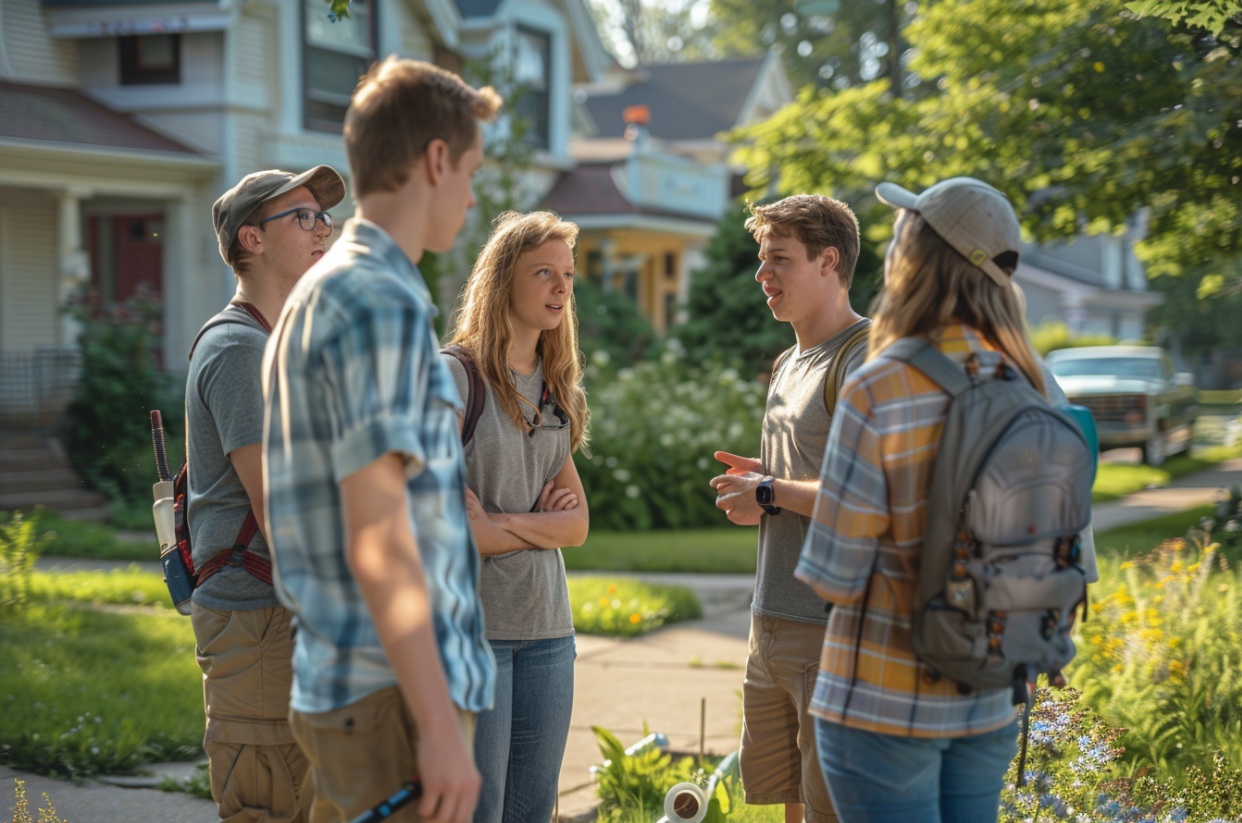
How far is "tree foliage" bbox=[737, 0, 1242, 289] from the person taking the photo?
6.61 m

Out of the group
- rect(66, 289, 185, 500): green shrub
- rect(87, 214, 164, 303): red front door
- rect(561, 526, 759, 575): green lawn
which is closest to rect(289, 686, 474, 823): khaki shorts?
rect(561, 526, 759, 575): green lawn

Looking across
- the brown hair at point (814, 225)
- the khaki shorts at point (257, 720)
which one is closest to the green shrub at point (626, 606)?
the brown hair at point (814, 225)

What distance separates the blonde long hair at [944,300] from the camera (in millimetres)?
2111

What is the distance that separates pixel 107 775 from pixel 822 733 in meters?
3.61

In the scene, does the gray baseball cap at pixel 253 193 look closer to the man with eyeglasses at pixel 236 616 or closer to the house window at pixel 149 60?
the man with eyeglasses at pixel 236 616

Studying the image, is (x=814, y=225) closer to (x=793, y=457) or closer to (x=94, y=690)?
(x=793, y=457)

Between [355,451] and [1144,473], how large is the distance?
18864 mm

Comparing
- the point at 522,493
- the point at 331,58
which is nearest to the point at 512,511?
the point at 522,493

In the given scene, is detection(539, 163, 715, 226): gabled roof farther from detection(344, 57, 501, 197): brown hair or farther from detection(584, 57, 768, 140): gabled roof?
detection(344, 57, 501, 197): brown hair

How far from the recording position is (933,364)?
2.05 meters

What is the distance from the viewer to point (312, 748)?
1.88 m

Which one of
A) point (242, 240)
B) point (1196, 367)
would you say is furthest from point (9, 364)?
point (1196, 367)

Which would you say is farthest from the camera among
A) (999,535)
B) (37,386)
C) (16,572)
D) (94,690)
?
(37,386)

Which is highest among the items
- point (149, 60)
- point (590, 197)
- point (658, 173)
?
point (149, 60)
